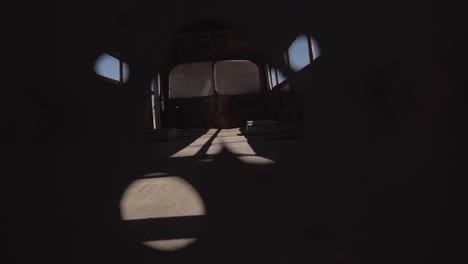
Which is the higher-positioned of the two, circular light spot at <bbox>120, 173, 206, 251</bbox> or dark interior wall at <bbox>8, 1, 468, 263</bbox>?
dark interior wall at <bbox>8, 1, 468, 263</bbox>

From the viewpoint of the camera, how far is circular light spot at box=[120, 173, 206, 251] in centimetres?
80

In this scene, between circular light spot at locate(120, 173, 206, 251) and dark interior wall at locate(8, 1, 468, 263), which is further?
circular light spot at locate(120, 173, 206, 251)

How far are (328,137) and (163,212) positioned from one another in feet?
2.75

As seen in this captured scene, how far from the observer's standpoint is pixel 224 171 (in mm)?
851

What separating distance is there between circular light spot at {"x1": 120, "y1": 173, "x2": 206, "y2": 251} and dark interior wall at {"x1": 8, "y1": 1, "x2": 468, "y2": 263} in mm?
138

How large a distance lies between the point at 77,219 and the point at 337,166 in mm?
667

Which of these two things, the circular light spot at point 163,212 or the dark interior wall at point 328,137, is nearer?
the dark interior wall at point 328,137

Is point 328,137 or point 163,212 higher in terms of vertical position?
point 328,137

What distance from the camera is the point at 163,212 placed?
1089 mm

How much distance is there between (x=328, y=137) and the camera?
61 centimetres

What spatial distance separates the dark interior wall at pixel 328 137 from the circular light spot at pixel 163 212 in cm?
14

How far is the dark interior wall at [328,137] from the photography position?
0.55m

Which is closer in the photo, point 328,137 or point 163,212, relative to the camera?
point 328,137

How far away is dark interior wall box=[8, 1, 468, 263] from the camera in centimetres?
55
